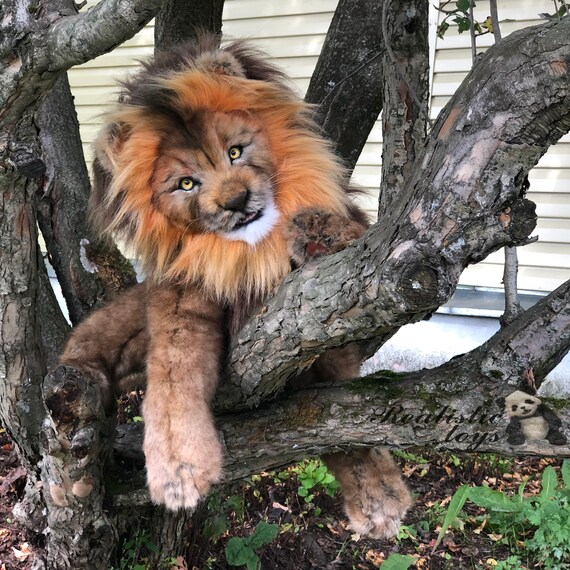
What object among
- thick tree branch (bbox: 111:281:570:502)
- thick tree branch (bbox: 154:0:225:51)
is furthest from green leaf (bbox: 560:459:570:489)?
thick tree branch (bbox: 154:0:225:51)

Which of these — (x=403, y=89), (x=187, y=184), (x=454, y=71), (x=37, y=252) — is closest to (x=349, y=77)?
(x=403, y=89)

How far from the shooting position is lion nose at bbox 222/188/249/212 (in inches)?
84.6

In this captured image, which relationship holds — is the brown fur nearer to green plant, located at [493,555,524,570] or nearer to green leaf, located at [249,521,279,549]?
green leaf, located at [249,521,279,549]

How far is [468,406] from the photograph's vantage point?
2.17 metres

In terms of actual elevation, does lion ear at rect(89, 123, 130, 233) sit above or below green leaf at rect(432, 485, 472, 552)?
above

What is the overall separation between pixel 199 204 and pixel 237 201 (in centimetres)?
14

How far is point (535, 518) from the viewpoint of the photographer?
3.41 meters

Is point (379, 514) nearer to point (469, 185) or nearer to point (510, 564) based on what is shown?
point (510, 564)

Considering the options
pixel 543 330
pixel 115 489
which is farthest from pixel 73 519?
pixel 543 330

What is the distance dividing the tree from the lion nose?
300 millimetres

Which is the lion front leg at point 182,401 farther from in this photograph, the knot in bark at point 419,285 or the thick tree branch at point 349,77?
the thick tree branch at point 349,77

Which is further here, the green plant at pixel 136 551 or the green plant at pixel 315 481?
the green plant at pixel 315 481

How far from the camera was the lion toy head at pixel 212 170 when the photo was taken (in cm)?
221

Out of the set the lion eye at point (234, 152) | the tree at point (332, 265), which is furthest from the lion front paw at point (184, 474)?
the lion eye at point (234, 152)
